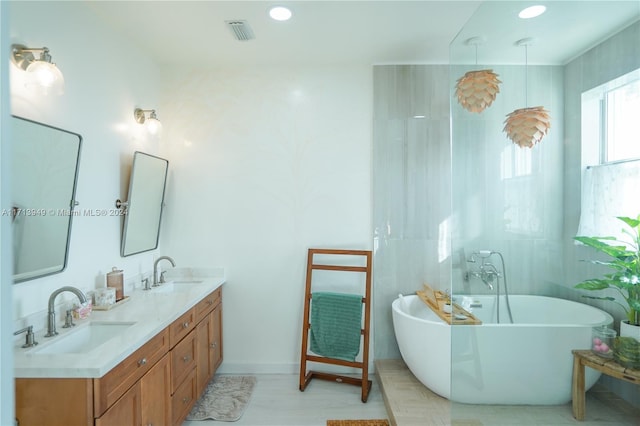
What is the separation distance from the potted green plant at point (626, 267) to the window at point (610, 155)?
1.3 inches

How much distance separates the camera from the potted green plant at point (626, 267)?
112 centimetres

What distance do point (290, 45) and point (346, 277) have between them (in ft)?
6.21

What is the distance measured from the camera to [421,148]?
116 inches

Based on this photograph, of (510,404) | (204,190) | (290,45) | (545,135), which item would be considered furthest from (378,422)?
(290,45)

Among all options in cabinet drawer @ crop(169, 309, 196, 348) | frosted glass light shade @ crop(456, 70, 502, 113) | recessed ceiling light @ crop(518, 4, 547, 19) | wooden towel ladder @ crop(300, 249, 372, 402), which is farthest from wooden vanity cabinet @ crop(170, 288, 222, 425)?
recessed ceiling light @ crop(518, 4, 547, 19)

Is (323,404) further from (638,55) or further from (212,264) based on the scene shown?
(638,55)

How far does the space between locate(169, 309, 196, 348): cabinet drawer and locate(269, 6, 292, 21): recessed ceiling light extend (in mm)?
1945

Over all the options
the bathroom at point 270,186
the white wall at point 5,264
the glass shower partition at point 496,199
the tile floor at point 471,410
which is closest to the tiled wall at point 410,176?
the bathroom at point 270,186

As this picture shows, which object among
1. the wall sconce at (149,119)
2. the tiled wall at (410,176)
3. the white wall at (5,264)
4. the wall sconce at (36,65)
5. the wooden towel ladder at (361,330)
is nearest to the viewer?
the white wall at (5,264)

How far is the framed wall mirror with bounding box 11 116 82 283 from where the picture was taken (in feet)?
4.89

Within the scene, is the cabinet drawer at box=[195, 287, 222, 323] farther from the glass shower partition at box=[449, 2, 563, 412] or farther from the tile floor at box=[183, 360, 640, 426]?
the glass shower partition at box=[449, 2, 563, 412]

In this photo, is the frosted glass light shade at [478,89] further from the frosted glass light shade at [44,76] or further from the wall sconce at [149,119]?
the wall sconce at [149,119]

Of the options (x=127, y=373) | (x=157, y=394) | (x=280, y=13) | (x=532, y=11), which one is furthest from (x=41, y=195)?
(x=532, y=11)

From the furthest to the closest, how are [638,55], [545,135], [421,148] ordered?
1. [421,148]
2. [545,135]
3. [638,55]
